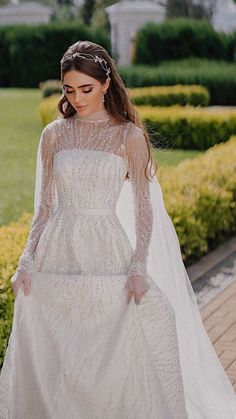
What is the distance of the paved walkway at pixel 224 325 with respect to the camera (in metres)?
5.46

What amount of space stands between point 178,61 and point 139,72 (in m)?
6.63

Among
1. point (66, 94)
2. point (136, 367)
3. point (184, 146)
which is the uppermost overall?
point (66, 94)

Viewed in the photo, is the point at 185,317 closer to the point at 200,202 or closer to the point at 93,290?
the point at 93,290

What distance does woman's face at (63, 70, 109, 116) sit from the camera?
360 centimetres

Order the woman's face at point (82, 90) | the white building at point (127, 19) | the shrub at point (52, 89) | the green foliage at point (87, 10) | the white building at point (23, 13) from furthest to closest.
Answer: the green foliage at point (87, 10), the white building at point (23, 13), the white building at point (127, 19), the shrub at point (52, 89), the woman's face at point (82, 90)

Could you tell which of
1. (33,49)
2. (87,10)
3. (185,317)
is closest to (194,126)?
(185,317)

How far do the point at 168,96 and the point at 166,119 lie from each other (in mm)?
5057

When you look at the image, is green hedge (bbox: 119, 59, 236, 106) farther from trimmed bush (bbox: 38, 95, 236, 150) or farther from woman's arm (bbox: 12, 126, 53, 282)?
woman's arm (bbox: 12, 126, 53, 282)

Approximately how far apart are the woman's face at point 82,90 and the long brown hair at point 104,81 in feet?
0.06

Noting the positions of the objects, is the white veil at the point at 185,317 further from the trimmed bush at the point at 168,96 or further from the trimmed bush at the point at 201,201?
the trimmed bush at the point at 168,96

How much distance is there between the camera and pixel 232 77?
1073 inches

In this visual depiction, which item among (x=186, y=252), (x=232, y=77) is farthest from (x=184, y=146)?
(x=232, y=77)

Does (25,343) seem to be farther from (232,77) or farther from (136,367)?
(232,77)

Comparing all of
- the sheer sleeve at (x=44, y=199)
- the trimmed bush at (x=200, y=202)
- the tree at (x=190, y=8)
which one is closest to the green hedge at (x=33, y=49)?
the tree at (x=190, y=8)
